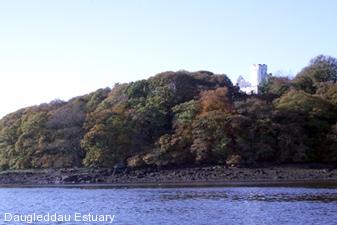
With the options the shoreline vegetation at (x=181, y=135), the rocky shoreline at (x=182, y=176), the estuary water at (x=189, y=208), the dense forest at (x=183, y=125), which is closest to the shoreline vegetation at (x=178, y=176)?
the rocky shoreline at (x=182, y=176)

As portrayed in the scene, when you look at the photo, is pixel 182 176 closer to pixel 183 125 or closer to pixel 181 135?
pixel 181 135

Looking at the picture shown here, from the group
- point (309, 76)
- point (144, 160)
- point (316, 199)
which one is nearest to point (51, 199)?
point (316, 199)

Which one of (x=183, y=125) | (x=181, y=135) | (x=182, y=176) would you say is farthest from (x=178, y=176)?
(x=183, y=125)

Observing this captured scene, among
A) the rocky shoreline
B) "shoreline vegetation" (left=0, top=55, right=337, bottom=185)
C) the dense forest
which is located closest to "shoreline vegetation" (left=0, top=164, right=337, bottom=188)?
the rocky shoreline

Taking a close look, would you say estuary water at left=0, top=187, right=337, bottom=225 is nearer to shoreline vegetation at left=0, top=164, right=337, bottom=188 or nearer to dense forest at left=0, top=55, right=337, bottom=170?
shoreline vegetation at left=0, top=164, right=337, bottom=188

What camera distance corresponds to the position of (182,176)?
73.8m

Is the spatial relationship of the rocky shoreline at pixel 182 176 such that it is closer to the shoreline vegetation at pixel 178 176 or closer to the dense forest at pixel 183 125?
the shoreline vegetation at pixel 178 176

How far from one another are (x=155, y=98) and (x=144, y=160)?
39.9ft

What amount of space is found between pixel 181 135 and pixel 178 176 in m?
8.34

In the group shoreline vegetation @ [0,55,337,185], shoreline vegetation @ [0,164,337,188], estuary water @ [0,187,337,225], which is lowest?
estuary water @ [0,187,337,225]

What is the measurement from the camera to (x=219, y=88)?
8956cm

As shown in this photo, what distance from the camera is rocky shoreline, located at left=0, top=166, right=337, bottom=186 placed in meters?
69.0

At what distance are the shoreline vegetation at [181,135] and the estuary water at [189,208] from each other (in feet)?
68.7

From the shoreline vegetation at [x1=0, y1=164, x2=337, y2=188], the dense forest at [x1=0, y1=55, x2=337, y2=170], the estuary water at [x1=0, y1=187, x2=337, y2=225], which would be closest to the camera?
the estuary water at [x1=0, y1=187, x2=337, y2=225]
